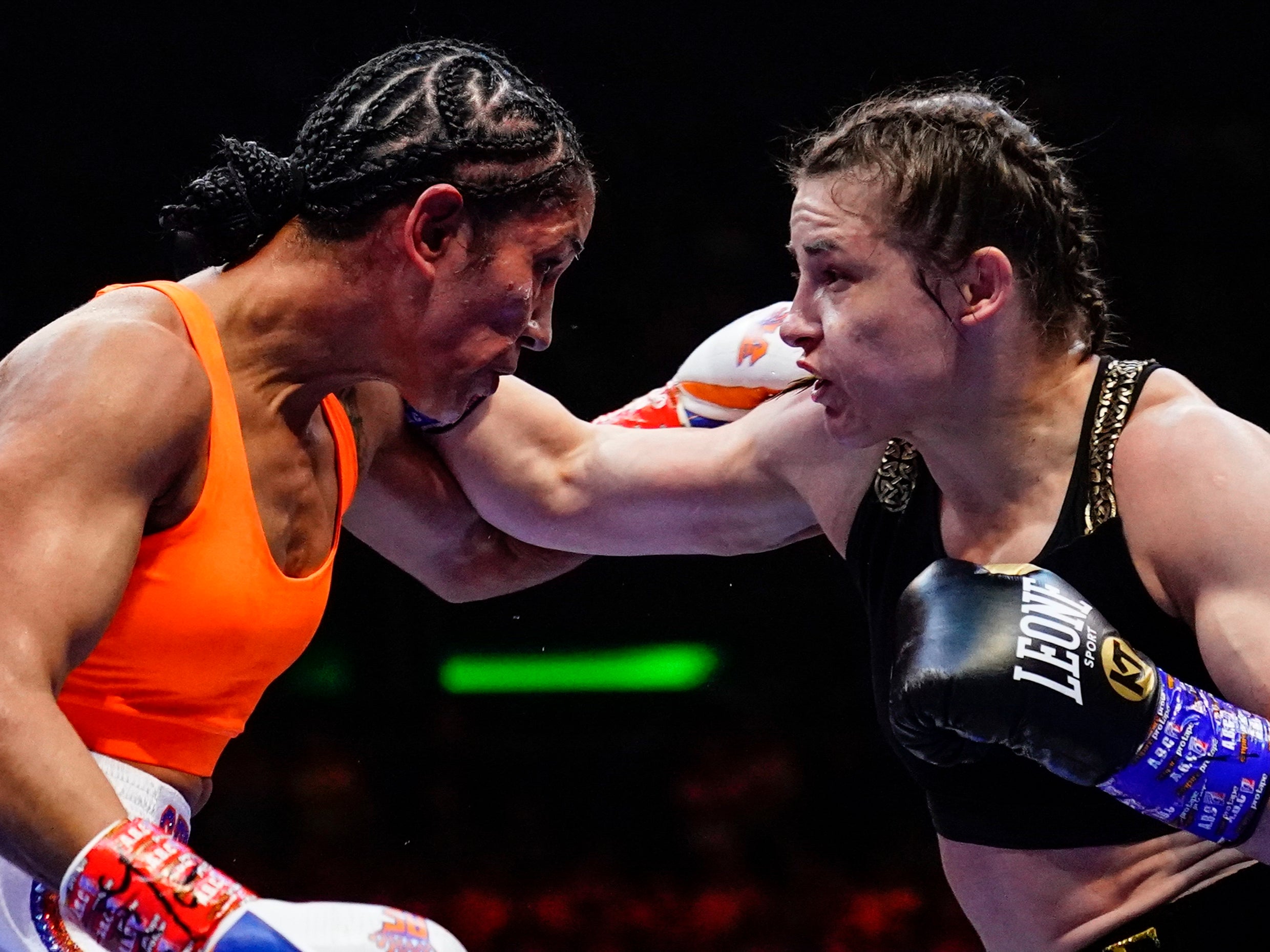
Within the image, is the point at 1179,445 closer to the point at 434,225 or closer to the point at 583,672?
the point at 434,225

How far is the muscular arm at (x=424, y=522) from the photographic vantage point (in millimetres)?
1995

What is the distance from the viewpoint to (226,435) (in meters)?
1.50

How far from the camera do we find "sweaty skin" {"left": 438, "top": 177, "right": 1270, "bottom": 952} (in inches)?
56.4

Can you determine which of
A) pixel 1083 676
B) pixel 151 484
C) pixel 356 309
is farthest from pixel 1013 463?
pixel 151 484

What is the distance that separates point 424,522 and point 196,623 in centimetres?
66

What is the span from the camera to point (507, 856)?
4.28 meters

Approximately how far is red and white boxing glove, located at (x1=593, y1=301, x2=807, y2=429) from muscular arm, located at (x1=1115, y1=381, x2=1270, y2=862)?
22.4 inches

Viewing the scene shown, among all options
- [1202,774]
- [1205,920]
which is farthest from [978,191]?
[1205,920]

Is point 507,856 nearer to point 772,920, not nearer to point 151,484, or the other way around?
point 772,920

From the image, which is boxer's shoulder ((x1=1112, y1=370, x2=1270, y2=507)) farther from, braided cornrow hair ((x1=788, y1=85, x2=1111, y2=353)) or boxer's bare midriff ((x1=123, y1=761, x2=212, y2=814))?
boxer's bare midriff ((x1=123, y1=761, x2=212, y2=814))

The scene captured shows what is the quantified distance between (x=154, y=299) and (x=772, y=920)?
128 inches

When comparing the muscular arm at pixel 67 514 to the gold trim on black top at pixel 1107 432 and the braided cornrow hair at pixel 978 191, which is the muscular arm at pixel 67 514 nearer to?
the braided cornrow hair at pixel 978 191

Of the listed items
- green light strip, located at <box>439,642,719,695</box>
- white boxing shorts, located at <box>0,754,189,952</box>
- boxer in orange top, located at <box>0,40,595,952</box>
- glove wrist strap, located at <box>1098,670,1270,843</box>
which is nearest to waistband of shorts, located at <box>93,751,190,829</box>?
boxer in orange top, located at <box>0,40,595,952</box>

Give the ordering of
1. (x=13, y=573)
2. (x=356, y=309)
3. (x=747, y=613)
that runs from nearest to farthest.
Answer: (x=13, y=573)
(x=356, y=309)
(x=747, y=613)
